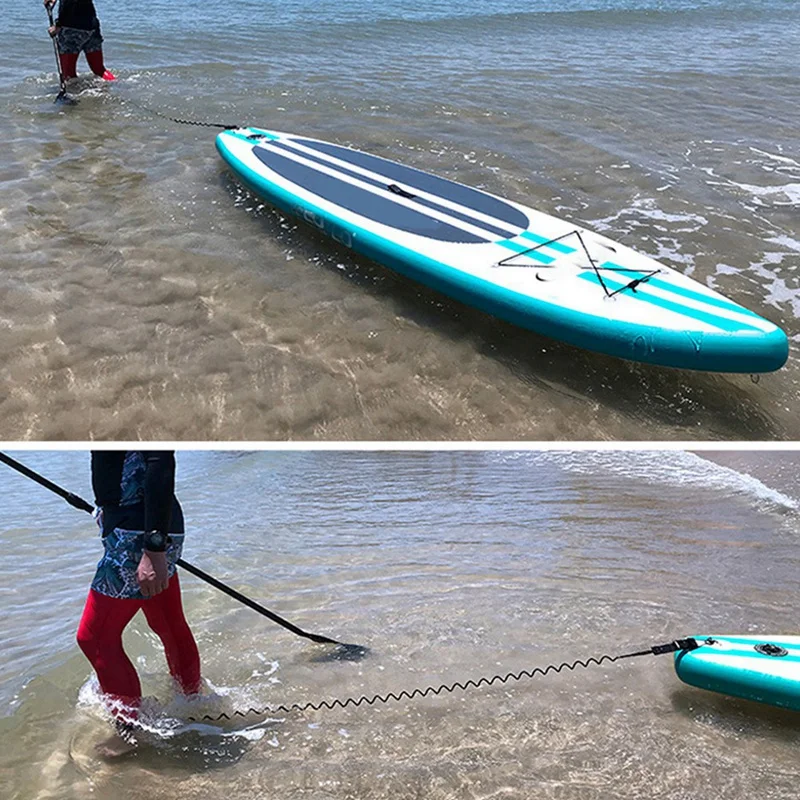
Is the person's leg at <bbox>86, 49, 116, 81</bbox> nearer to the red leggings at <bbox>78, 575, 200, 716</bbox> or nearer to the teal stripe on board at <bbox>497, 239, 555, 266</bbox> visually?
the teal stripe on board at <bbox>497, 239, 555, 266</bbox>

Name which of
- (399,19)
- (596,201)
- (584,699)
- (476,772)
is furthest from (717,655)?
(399,19)

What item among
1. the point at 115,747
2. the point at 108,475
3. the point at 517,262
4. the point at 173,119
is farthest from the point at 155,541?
the point at 173,119

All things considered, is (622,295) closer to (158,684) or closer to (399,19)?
(158,684)

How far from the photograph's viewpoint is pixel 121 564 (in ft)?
9.75

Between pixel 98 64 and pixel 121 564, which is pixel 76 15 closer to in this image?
pixel 98 64

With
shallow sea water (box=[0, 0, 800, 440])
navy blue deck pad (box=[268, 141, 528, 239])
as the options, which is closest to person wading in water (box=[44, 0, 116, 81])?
shallow sea water (box=[0, 0, 800, 440])

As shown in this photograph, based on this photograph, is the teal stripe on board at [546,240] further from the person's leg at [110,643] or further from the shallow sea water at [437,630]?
the person's leg at [110,643]

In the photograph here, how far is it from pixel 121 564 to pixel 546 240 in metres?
3.40

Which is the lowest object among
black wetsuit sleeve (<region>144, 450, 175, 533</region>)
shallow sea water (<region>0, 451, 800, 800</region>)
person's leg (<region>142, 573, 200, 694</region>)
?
shallow sea water (<region>0, 451, 800, 800</region>)

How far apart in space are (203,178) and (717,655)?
5.55m

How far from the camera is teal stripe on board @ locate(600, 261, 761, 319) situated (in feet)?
14.1

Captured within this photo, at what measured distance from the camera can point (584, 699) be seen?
3.53 m

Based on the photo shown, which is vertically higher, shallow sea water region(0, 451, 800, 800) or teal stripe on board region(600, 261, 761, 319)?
teal stripe on board region(600, 261, 761, 319)

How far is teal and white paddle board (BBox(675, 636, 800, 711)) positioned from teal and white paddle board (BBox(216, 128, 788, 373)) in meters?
1.39
